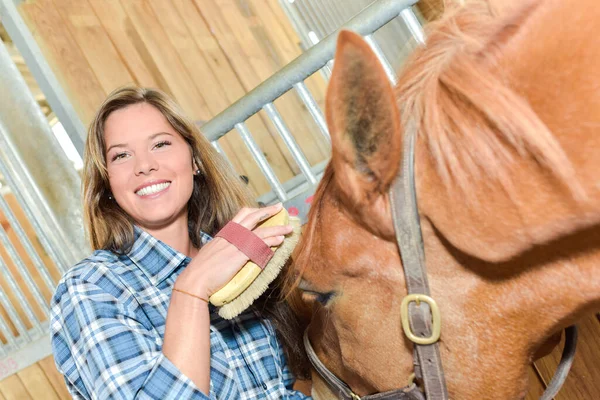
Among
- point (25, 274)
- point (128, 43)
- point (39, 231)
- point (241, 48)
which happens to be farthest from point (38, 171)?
point (241, 48)

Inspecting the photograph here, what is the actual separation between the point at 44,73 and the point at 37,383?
1270mm

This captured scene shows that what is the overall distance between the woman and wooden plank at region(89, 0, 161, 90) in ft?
4.89

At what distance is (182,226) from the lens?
1332mm

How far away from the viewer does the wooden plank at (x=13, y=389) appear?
80.5 inches

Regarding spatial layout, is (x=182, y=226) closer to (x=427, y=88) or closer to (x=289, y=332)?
(x=289, y=332)

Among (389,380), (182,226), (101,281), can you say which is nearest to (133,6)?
(182,226)

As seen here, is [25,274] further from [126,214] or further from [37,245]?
[126,214]

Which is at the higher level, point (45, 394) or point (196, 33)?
point (196, 33)

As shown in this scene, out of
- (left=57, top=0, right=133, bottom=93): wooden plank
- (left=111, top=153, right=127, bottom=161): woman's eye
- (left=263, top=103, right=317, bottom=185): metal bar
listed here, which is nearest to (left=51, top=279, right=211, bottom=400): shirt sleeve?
(left=111, top=153, right=127, bottom=161): woman's eye

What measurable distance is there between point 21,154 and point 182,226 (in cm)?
116

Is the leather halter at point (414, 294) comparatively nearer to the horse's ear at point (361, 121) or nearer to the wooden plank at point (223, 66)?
the horse's ear at point (361, 121)

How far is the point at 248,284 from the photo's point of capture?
0.95 m

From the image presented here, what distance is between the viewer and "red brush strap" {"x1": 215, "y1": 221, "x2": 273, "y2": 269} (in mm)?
959

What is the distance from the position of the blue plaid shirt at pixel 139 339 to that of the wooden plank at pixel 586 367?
66 cm
